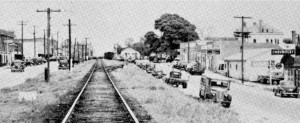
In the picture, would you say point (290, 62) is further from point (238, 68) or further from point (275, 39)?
point (275, 39)

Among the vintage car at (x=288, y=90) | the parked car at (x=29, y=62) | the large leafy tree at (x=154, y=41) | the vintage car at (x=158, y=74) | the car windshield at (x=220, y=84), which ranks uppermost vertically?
the large leafy tree at (x=154, y=41)

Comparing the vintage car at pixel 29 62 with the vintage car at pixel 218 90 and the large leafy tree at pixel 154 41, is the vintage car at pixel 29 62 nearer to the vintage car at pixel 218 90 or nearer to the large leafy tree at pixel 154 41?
the large leafy tree at pixel 154 41

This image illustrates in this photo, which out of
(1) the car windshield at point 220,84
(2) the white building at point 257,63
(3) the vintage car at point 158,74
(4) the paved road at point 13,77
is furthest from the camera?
(2) the white building at point 257,63

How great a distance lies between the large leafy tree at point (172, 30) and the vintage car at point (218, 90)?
3764 inches

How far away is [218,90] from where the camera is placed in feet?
86.8

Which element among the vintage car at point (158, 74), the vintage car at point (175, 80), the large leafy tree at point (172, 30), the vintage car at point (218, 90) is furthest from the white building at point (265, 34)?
the vintage car at point (218, 90)

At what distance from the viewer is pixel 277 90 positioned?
3847 cm

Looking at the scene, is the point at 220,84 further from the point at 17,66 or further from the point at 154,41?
the point at 154,41

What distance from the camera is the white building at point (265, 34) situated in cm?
12081

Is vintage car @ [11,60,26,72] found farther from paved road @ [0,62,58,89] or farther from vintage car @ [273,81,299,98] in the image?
vintage car @ [273,81,299,98]

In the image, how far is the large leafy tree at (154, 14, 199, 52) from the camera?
A: 123m

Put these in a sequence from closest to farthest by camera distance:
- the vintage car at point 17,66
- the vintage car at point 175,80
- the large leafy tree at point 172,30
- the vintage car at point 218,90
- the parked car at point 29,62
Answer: the vintage car at point 218,90 < the vintage car at point 175,80 < the vintage car at point 17,66 < the parked car at point 29,62 < the large leafy tree at point 172,30

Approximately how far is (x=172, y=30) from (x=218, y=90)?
97167mm

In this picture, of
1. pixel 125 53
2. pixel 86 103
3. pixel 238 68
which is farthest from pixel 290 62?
pixel 125 53
